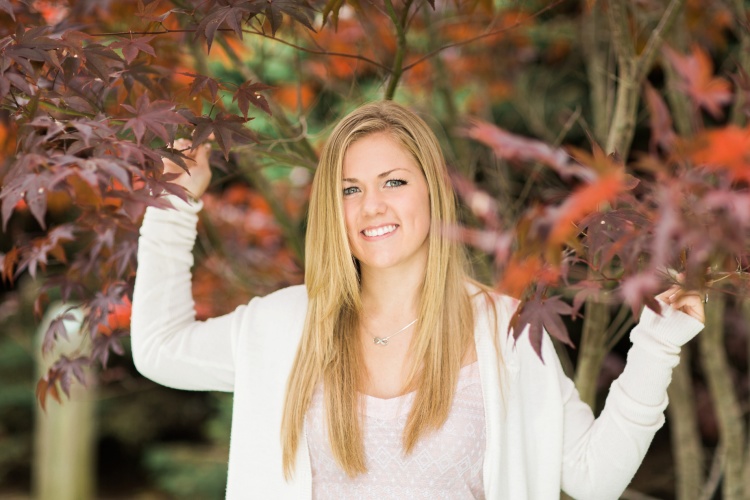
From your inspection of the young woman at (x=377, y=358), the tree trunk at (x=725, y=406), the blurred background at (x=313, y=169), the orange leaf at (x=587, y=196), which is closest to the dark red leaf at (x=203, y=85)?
the blurred background at (x=313, y=169)

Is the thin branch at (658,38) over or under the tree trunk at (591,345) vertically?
over

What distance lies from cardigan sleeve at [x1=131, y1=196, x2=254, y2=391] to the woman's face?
0.38 metres

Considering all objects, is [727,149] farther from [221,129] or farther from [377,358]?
[377,358]

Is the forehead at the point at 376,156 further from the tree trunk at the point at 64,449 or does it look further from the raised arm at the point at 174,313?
the tree trunk at the point at 64,449

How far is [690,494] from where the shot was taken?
10.00 feet


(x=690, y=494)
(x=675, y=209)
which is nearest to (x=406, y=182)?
(x=675, y=209)

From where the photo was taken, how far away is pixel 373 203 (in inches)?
79.3

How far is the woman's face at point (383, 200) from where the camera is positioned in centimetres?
202

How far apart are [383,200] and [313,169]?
1.26 feet

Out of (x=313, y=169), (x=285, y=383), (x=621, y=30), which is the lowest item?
(x=285, y=383)

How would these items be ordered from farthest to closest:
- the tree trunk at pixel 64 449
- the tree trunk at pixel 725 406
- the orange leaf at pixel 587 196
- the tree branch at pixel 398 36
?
the tree trunk at pixel 64 449 < the tree trunk at pixel 725 406 < the tree branch at pixel 398 36 < the orange leaf at pixel 587 196

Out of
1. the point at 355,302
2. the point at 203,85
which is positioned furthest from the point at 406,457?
the point at 203,85

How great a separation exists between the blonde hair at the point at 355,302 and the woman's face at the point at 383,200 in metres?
0.02

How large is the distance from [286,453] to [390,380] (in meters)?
0.31
